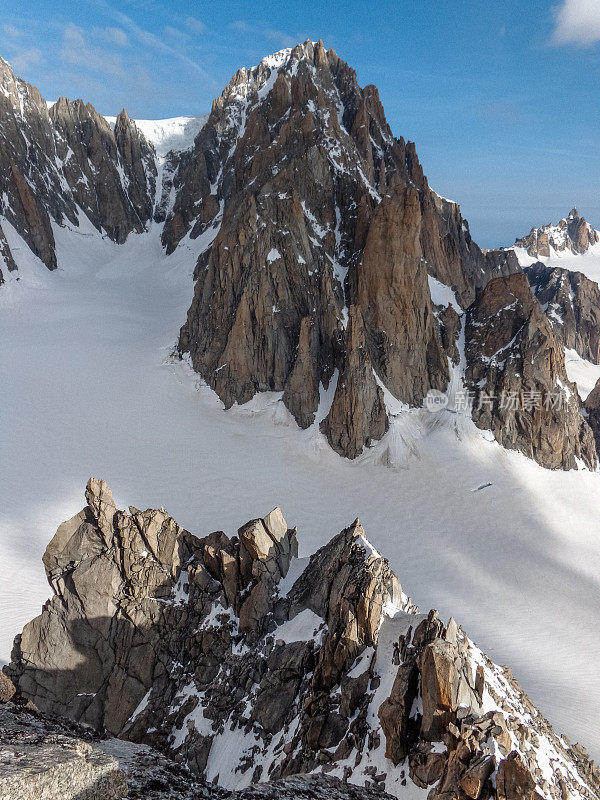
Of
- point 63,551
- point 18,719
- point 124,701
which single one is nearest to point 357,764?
point 18,719

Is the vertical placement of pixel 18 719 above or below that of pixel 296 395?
below

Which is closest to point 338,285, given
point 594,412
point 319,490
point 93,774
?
point 319,490

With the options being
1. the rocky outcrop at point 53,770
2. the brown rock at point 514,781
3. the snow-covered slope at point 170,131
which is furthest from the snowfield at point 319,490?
the snow-covered slope at point 170,131

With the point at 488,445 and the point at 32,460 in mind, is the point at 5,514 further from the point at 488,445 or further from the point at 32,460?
the point at 488,445

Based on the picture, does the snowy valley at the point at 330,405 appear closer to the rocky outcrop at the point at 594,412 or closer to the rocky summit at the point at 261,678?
the rocky summit at the point at 261,678

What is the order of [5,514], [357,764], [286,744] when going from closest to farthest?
[357,764]
[286,744]
[5,514]

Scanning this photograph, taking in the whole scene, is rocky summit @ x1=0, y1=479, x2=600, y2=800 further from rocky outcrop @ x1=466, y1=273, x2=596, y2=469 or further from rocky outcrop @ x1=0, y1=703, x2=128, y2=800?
rocky outcrop @ x1=466, y1=273, x2=596, y2=469
